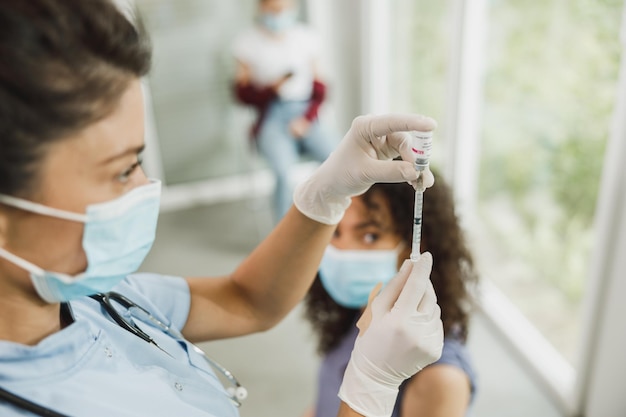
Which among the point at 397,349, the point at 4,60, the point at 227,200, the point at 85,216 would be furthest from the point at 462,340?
the point at 227,200

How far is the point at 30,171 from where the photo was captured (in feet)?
1.90

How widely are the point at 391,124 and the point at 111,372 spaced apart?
0.53 meters

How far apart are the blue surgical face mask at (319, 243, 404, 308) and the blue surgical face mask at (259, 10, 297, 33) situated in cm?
197

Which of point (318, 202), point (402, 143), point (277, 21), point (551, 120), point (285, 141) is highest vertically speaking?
point (277, 21)

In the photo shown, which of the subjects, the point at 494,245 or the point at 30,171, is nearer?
the point at 30,171

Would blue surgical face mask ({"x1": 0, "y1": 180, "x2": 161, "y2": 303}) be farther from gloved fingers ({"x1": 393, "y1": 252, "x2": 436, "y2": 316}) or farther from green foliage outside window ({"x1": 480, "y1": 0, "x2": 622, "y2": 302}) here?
green foliage outside window ({"x1": 480, "y1": 0, "x2": 622, "y2": 302})

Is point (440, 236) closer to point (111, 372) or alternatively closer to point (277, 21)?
point (111, 372)

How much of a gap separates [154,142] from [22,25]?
313 cm

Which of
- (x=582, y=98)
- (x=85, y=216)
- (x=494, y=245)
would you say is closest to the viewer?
A: (x=85, y=216)

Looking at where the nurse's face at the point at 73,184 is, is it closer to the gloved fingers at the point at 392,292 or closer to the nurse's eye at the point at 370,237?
the gloved fingers at the point at 392,292

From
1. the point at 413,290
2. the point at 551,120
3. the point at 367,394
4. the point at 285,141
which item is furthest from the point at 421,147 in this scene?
the point at 285,141

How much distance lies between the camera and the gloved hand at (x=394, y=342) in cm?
74

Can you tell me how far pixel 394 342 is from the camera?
74 centimetres

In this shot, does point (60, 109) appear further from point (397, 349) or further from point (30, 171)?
point (397, 349)
